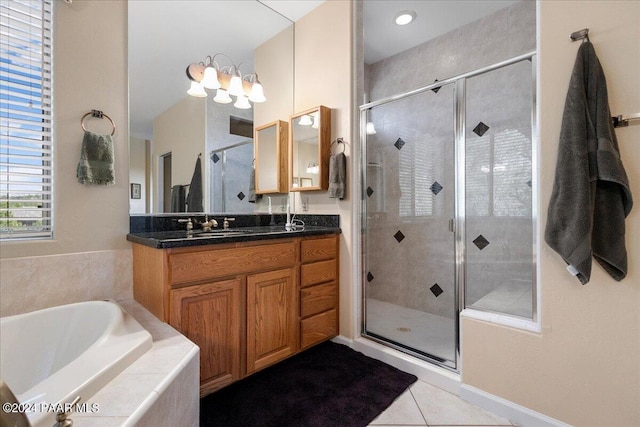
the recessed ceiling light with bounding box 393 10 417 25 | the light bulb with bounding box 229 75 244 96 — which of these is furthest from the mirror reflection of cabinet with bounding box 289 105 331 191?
the recessed ceiling light with bounding box 393 10 417 25

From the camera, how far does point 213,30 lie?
2.30 meters

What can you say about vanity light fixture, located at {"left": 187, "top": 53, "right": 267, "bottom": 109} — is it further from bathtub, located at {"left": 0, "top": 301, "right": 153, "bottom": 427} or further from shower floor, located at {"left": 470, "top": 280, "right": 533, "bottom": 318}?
shower floor, located at {"left": 470, "top": 280, "right": 533, "bottom": 318}

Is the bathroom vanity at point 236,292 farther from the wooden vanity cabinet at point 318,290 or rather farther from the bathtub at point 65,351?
the bathtub at point 65,351

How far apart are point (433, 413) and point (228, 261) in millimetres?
1395

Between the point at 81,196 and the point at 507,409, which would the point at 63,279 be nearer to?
the point at 81,196

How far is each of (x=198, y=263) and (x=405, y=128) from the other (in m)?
1.93

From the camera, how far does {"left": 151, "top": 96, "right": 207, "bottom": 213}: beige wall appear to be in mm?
1996

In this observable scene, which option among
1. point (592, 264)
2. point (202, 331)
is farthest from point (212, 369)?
point (592, 264)

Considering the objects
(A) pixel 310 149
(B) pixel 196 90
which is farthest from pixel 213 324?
(B) pixel 196 90

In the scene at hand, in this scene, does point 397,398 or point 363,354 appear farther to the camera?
point 363,354

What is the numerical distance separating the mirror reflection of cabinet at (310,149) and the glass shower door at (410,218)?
338 millimetres

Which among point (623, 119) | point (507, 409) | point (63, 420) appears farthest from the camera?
point (507, 409)

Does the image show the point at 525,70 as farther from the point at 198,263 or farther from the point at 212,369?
the point at 212,369

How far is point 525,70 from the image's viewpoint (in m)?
1.65
